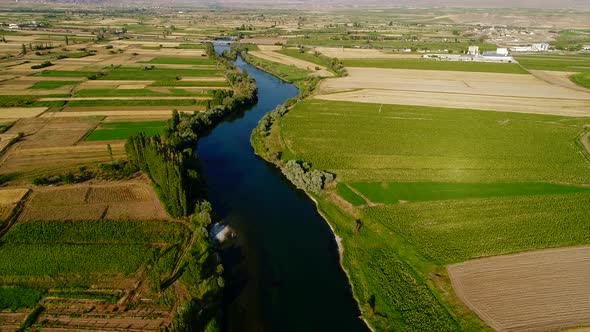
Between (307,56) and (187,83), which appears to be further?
(307,56)

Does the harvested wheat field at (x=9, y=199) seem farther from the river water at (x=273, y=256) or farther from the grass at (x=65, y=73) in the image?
the grass at (x=65, y=73)

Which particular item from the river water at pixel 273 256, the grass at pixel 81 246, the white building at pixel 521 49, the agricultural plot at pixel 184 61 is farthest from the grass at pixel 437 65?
the grass at pixel 81 246

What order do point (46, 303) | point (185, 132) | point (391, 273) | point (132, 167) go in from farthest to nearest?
1. point (185, 132)
2. point (132, 167)
3. point (391, 273)
4. point (46, 303)

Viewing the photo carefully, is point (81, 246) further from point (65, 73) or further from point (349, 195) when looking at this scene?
point (65, 73)

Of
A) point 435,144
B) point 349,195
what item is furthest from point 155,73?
point 349,195

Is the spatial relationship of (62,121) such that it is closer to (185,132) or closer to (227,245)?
(185,132)

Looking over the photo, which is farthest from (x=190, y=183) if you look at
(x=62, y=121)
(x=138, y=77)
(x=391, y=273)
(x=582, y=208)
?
(x=138, y=77)
